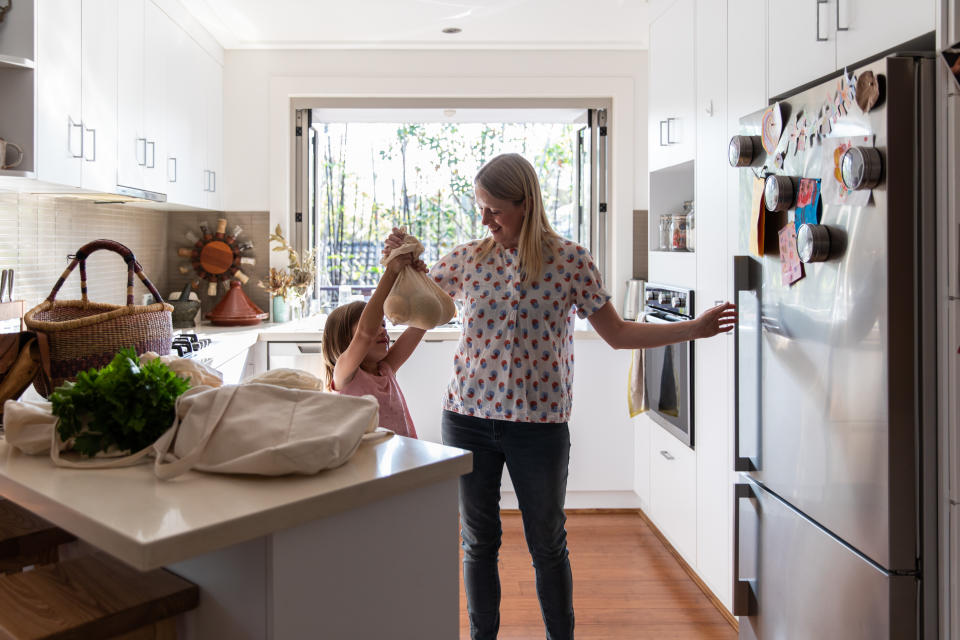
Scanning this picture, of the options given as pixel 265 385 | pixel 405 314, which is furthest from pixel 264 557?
pixel 405 314

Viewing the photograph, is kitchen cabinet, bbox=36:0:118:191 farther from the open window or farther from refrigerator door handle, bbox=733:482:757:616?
refrigerator door handle, bbox=733:482:757:616

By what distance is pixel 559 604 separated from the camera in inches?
82.8

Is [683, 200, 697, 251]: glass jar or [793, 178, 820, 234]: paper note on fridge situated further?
[683, 200, 697, 251]: glass jar

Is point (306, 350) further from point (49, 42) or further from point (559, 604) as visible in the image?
point (559, 604)

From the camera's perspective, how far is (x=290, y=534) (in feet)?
3.37

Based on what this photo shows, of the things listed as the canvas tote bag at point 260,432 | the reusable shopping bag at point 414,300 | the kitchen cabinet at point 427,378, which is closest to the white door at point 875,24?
the reusable shopping bag at point 414,300

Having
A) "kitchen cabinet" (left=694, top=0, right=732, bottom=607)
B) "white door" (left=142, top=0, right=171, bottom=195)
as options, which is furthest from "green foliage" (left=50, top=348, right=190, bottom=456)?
"white door" (left=142, top=0, right=171, bottom=195)

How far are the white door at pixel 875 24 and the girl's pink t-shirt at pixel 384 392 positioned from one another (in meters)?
1.32

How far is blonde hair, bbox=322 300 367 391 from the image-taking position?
2.18 metres

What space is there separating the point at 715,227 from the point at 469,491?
120 centimetres

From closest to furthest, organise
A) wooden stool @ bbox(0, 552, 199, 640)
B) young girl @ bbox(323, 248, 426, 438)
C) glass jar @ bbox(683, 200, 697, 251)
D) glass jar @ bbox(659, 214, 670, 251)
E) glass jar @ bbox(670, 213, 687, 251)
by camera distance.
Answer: wooden stool @ bbox(0, 552, 199, 640) → young girl @ bbox(323, 248, 426, 438) → glass jar @ bbox(683, 200, 697, 251) → glass jar @ bbox(670, 213, 687, 251) → glass jar @ bbox(659, 214, 670, 251)

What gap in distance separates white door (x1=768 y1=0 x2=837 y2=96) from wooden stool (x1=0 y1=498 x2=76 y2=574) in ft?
6.18

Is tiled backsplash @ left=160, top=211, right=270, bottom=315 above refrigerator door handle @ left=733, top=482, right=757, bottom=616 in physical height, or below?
above

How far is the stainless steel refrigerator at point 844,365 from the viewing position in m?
1.54
